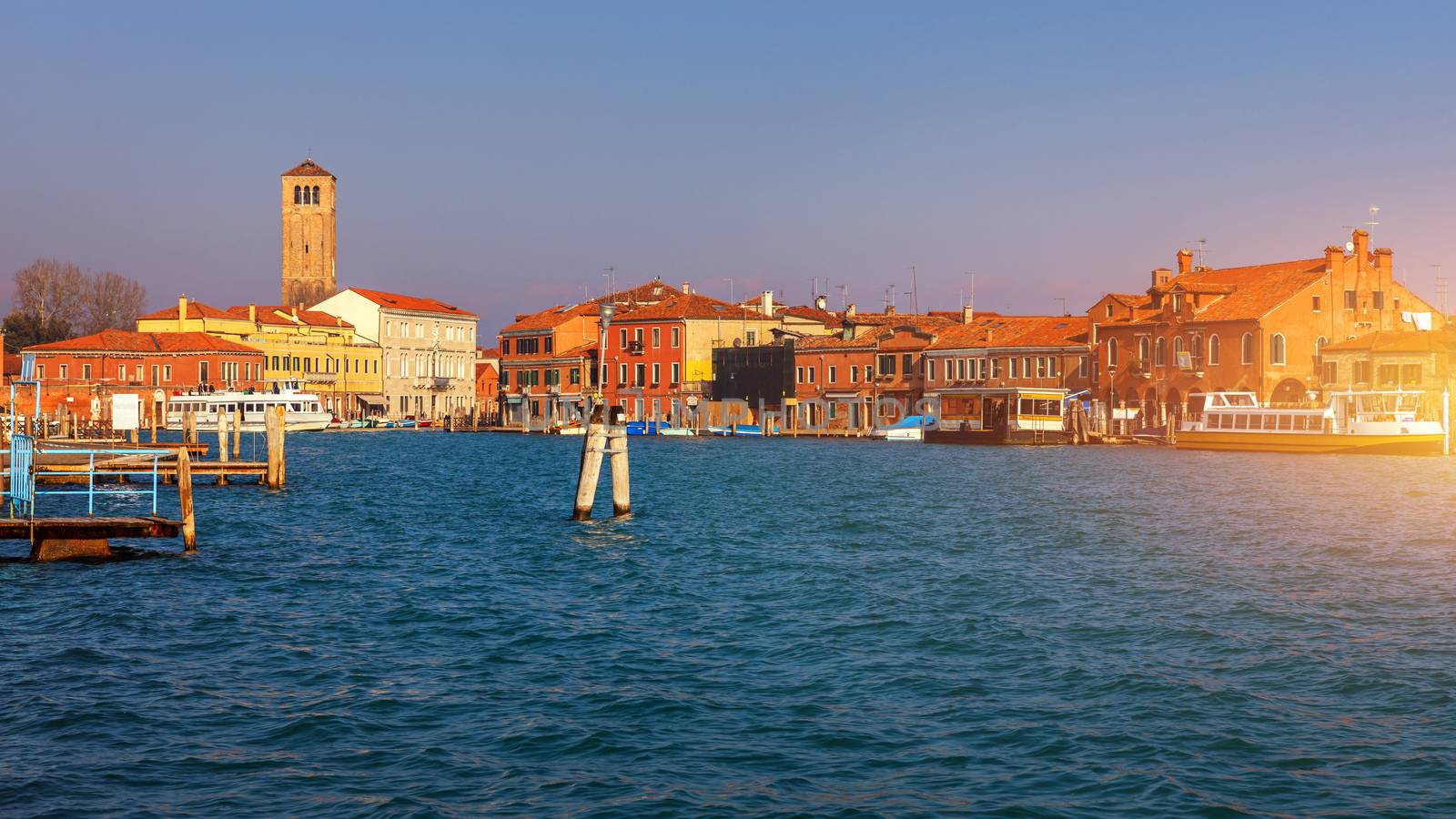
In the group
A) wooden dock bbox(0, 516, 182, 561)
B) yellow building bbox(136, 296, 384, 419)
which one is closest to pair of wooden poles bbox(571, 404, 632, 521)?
wooden dock bbox(0, 516, 182, 561)

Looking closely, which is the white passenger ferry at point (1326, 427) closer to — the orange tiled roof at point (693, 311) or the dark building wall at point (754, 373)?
the dark building wall at point (754, 373)

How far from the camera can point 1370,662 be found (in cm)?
1341

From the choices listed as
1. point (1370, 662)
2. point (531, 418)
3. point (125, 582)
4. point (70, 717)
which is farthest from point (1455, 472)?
point (531, 418)

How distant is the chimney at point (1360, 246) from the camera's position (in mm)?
64500

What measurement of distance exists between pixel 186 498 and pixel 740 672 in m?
11.4

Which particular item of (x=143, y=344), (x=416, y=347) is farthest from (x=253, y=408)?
(x=416, y=347)

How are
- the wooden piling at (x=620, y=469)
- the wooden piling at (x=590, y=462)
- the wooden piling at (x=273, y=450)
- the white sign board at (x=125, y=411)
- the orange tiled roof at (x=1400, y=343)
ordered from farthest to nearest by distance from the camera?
the orange tiled roof at (x=1400, y=343)
the white sign board at (x=125, y=411)
the wooden piling at (x=273, y=450)
the wooden piling at (x=620, y=469)
the wooden piling at (x=590, y=462)

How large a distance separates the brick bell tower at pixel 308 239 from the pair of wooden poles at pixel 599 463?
100317 millimetres

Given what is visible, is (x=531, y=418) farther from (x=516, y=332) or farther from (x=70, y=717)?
(x=70, y=717)

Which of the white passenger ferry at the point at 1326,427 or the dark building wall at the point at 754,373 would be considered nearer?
the white passenger ferry at the point at 1326,427

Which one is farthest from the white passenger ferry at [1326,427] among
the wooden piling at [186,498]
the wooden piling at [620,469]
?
the wooden piling at [186,498]

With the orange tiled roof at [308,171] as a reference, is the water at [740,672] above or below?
below

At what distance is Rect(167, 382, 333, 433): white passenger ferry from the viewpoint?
83.9 metres

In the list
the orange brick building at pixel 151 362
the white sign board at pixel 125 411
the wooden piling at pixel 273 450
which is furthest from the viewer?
the orange brick building at pixel 151 362
